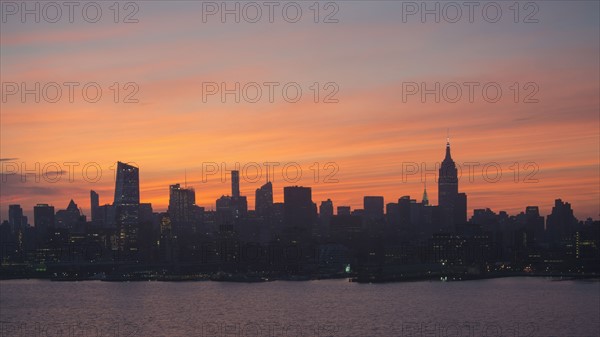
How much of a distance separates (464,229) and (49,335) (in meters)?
126

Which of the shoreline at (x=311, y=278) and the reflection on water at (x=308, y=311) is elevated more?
the reflection on water at (x=308, y=311)

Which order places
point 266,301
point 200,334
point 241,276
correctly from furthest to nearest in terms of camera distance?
point 241,276 < point 266,301 < point 200,334

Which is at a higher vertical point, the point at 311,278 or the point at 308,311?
the point at 308,311

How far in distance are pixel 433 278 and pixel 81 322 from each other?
3131 inches

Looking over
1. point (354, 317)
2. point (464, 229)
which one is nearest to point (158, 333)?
point (354, 317)

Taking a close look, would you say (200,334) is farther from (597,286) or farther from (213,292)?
(597,286)

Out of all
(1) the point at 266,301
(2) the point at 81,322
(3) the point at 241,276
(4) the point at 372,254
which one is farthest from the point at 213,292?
(4) the point at 372,254

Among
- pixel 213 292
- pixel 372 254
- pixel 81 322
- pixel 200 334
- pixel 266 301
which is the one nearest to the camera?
pixel 200 334

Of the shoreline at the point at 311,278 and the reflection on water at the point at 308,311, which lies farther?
the shoreline at the point at 311,278

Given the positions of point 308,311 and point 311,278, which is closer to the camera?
point 308,311

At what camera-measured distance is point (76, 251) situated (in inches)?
7067

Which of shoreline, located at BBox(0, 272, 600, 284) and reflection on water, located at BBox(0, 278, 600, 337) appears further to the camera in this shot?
shoreline, located at BBox(0, 272, 600, 284)

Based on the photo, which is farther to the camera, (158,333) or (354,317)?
(354,317)

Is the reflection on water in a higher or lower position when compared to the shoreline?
higher
